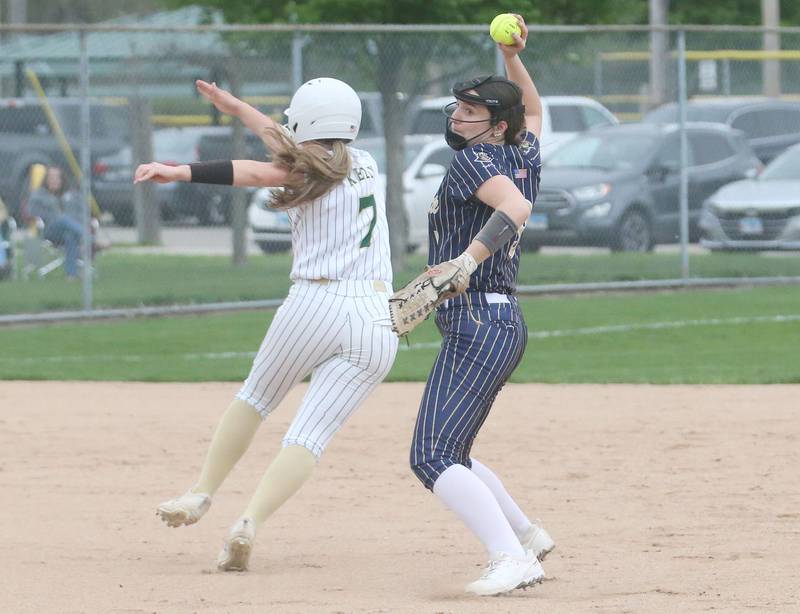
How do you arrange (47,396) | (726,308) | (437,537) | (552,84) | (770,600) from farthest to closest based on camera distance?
A: (552,84)
(726,308)
(47,396)
(437,537)
(770,600)

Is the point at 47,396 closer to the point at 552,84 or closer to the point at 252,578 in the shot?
the point at 252,578

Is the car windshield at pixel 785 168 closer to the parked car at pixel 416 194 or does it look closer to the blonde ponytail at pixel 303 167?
the parked car at pixel 416 194

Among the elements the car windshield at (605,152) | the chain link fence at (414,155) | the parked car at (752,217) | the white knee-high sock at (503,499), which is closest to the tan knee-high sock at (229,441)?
the white knee-high sock at (503,499)

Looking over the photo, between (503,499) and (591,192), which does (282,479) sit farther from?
(591,192)

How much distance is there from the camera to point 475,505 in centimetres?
528

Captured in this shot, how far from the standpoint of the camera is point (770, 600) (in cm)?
507

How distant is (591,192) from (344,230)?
11.1 m

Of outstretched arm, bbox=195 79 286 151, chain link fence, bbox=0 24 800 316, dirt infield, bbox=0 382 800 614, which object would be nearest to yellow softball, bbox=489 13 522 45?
outstretched arm, bbox=195 79 286 151

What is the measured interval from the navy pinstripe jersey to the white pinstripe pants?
33 cm

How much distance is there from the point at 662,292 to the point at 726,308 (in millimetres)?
1417

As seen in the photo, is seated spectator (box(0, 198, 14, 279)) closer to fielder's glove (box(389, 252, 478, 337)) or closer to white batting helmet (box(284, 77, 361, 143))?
white batting helmet (box(284, 77, 361, 143))

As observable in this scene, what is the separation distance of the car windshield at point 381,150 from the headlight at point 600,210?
196cm

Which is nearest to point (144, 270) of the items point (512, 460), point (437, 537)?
point (512, 460)

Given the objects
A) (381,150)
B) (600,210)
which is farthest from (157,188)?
(600,210)
